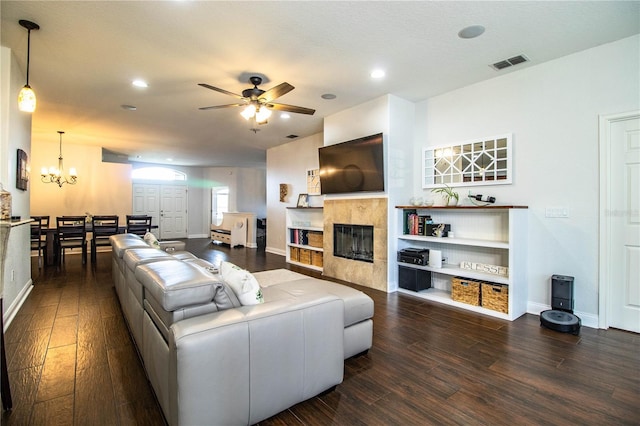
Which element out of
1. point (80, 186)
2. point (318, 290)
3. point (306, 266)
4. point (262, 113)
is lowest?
point (306, 266)

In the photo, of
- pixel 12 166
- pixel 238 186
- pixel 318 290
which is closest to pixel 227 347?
pixel 318 290

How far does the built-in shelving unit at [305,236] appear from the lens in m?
5.97

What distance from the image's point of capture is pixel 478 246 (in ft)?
12.2

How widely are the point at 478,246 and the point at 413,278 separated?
3.09ft

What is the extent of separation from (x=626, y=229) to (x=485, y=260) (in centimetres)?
134

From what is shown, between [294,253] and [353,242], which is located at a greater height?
[353,242]

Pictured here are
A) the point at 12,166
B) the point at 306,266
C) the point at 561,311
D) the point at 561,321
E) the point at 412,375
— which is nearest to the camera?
the point at 412,375

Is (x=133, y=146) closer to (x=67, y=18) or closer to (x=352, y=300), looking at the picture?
(x=67, y=18)

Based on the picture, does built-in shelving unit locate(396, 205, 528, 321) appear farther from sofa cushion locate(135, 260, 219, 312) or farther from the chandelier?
the chandelier

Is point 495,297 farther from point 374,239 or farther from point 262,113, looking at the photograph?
point 262,113

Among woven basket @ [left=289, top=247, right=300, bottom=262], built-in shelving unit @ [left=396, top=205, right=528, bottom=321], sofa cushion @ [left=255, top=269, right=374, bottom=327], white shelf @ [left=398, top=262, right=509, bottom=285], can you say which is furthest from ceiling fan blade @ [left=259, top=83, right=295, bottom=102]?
woven basket @ [left=289, top=247, right=300, bottom=262]

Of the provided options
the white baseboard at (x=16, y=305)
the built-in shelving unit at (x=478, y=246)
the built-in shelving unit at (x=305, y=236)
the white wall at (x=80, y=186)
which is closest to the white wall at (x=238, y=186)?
the white wall at (x=80, y=186)

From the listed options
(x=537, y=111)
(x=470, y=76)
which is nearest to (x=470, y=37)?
(x=470, y=76)

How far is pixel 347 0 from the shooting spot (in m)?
2.33
